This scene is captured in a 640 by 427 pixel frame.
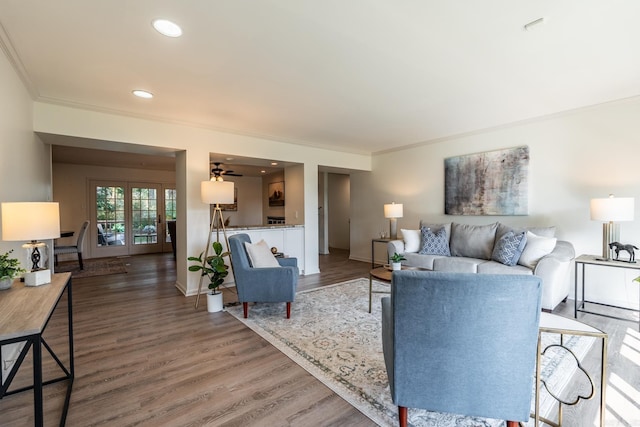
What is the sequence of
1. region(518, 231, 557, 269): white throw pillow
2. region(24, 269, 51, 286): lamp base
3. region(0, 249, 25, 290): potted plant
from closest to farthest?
region(0, 249, 25, 290): potted plant, region(24, 269, 51, 286): lamp base, region(518, 231, 557, 269): white throw pillow

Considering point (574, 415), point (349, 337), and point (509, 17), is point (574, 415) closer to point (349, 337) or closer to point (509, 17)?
point (349, 337)

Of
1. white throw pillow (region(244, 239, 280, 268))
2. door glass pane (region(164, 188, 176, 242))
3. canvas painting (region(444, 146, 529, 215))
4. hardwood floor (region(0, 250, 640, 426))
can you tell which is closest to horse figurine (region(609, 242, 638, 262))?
hardwood floor (region(0, 250, 640, 426))

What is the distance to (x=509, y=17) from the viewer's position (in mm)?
1869

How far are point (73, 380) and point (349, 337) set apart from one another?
2.09 metres

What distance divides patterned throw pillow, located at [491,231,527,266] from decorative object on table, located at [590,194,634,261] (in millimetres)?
718

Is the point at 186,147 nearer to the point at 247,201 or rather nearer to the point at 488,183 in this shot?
the point at 488,183

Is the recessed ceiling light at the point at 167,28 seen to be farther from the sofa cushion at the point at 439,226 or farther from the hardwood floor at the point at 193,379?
the sofa cushion at the point at 439,226

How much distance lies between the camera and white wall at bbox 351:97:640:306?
3.38 m

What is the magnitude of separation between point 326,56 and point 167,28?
1.14 m

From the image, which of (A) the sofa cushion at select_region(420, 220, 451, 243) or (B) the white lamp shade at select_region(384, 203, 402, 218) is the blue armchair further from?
(A) the sofa cushion at select_region(420, 220, 451, 243)

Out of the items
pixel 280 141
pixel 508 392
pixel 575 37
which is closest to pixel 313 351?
pixel 508 392

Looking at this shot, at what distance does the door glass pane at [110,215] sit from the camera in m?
7.35

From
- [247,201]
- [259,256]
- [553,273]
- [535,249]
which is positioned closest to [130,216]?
[247,201]

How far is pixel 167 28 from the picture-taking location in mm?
1938
